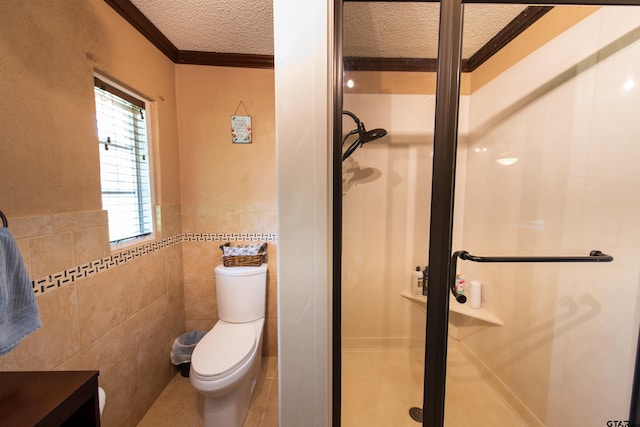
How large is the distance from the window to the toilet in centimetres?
61

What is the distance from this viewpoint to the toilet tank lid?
161cm

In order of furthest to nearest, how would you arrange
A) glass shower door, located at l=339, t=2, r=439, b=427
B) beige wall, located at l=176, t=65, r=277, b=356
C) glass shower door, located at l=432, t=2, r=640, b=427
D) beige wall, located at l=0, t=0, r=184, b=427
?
beige wall, located at l=176, t=65, r=277, b=356
glass shower door, located at l=339, t=2, r=439, b=427
glass shower door, located at l=432, t=2, r=640, b=427
beige wall, located at l=0, t=0, r=184, b=427

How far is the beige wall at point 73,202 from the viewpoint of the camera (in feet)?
2.70

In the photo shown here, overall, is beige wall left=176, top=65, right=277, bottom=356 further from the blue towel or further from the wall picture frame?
the blue towel

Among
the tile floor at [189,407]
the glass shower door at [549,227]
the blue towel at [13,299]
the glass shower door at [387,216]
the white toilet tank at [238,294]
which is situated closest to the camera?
the blue towel at [13,299]

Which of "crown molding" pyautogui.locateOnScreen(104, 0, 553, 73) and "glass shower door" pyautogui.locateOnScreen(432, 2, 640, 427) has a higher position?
"crown molding" pyautogui.locateOnScreen(104, 0, 553, 73)

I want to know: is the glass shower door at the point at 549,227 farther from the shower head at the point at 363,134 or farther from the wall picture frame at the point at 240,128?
the wall picture frame at the point at 240,128

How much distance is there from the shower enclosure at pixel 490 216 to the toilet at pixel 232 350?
644mm

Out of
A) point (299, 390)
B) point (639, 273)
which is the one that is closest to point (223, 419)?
point (299, 390)

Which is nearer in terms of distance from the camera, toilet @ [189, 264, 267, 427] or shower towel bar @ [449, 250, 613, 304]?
shower towel bar @ [449, 250, 613, 304]

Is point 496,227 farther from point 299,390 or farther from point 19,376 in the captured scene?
point 19,376

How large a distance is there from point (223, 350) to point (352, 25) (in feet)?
5.72

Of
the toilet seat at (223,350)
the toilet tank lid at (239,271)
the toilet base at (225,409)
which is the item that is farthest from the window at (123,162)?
the toilet base at (225,409)

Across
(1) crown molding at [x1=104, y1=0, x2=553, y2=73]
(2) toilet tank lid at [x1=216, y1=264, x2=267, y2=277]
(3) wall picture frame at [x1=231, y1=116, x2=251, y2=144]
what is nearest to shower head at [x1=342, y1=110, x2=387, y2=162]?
(1) crown molding at [x1=104, y1=0, x2=553, y2=73]
